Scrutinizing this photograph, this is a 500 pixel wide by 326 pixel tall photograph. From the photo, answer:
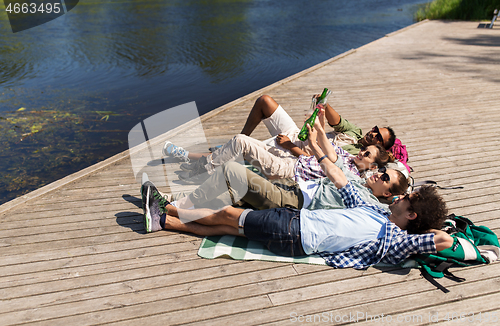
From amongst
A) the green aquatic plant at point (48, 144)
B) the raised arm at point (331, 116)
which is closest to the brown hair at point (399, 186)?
the raised arm at point (331, 116)

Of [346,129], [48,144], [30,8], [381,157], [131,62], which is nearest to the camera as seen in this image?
[381,157]

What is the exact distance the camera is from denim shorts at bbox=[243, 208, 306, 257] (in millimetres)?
2738

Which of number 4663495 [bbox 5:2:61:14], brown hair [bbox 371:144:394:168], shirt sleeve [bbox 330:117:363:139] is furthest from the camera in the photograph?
number 4663495 [bbox 5:2:61:14]

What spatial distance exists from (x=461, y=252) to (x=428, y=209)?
1.45 feet

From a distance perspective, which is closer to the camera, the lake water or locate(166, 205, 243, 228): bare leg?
locate(166, 205, 243, 228): bare leg

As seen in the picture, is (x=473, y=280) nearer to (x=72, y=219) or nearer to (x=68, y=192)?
(x=72, y=219)

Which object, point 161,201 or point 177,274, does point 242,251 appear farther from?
point 161,201

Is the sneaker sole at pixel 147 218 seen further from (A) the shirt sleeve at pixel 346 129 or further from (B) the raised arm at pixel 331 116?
(A) the shirt sleeve at pixel 346 129

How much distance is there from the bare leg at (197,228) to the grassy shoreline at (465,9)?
16.3 meters

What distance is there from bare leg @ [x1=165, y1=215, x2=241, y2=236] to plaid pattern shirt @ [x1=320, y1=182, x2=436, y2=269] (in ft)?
2.74

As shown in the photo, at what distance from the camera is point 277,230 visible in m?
2.73

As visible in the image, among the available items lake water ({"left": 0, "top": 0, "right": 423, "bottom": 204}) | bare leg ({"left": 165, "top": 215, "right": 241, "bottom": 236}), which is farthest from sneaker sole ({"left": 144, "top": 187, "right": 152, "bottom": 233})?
lake water ({"left": 0, "top": 0, "right": 423, "bottom": 204})

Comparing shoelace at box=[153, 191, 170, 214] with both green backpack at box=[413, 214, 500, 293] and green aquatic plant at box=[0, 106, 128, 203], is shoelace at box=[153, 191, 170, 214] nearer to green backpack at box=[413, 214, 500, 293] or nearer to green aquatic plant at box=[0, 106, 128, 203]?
green backpack at box=[413, 214, 500, 293]

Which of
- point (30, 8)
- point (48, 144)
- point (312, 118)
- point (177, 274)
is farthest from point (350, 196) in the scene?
point (30, 8)
